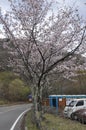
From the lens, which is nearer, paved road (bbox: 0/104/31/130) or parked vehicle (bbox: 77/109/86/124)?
paved road (bbox: 0/104/31/130)

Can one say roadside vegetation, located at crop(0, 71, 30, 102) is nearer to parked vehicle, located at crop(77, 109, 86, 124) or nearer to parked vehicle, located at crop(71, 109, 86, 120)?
parked vehicle, located at crop(71, 109, 86, 120)

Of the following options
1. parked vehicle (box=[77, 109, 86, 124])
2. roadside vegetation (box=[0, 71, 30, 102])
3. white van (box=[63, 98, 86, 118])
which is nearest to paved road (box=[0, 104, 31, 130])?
white van (box=[63, 98, 86, 118])

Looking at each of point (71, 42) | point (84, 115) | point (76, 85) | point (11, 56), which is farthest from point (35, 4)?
point (76, 85)

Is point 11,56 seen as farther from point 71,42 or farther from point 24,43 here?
point 71,42

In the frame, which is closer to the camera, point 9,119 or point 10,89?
point 9,119

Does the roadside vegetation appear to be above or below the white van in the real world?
above

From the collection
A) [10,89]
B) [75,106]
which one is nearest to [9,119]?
[75,106]

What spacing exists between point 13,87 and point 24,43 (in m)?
70.6

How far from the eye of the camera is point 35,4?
16.0 metres

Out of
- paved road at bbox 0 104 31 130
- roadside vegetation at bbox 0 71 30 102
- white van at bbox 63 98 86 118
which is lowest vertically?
paved road at bbox 0 104 31 130

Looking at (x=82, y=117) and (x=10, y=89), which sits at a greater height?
(x=10, y=89)

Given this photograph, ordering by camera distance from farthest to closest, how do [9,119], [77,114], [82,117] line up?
1. [9,119]
2. [77,114]
3. [82,117]

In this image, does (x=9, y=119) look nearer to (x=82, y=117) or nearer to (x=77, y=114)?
(x=77, y=114)

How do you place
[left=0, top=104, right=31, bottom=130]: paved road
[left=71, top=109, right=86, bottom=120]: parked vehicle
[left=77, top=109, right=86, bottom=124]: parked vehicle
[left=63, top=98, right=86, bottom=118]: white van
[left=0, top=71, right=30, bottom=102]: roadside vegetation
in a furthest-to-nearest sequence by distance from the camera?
[left=0, top=71, right=30, bottom=102]: roadside vegetation
[left=63, top=98, right=86, bottom=118]: white van
[left=71, top=109, right=86, bottom=120]: parked vehicle
[left=77, top=109, right=86, bottom=124]: parked vehicle
[left=0, top=104, right=31, bottom=130]: paved road
